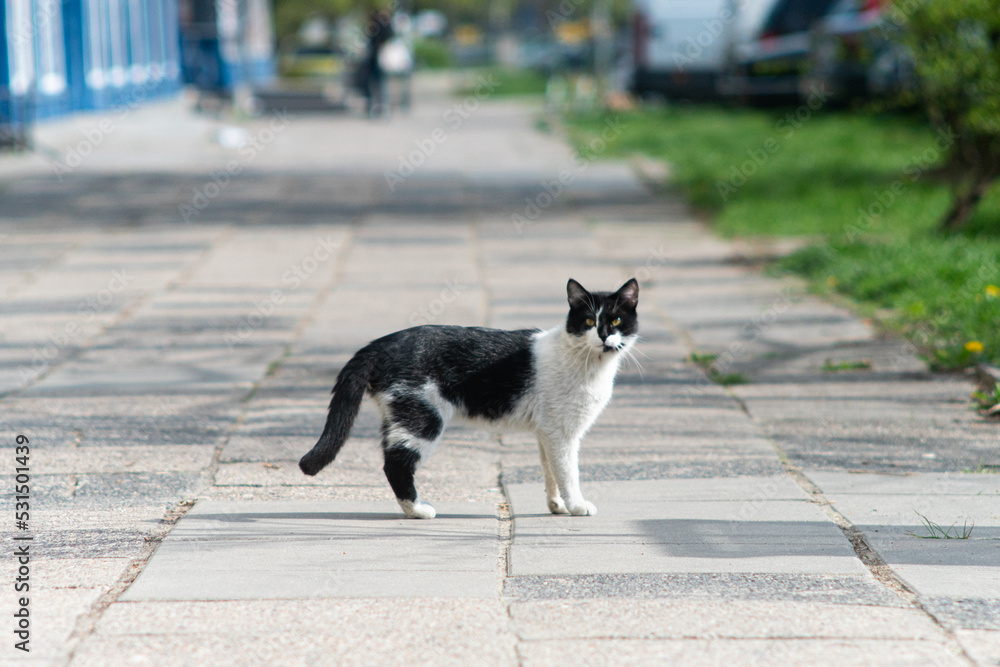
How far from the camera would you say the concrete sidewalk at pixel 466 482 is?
320 cm

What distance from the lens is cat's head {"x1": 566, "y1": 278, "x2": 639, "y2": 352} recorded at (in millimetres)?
4152

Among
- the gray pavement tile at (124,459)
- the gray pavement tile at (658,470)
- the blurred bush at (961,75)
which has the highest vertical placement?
the blurred bush at (961,75)

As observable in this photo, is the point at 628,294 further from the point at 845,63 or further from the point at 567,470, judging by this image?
the point at 845,63

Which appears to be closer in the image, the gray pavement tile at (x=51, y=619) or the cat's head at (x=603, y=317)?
the gray pavement tile at (x=51, y=619)

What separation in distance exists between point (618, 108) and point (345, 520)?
76.9 feet

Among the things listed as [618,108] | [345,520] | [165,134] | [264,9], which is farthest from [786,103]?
[264,9]

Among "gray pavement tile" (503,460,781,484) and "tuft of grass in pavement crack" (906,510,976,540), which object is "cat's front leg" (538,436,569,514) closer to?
"gray pavement tile" (503,460,781,484)

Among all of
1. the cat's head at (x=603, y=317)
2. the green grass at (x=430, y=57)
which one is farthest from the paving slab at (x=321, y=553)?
the green grass at (x=430, y=57)

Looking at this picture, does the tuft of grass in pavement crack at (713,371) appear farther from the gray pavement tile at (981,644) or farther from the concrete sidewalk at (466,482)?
the gray pavement tile at (981,644)

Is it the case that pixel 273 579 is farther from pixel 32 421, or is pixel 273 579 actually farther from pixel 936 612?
pixel 32 421

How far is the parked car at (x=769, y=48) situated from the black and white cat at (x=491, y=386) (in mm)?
18649

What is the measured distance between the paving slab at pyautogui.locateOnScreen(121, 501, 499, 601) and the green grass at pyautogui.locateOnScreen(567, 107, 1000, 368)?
3.71 metres

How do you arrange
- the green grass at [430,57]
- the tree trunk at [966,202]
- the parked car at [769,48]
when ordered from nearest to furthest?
1. the tree trunk at [966,202]
2. the parked car at [769,48]
3. the green grass at [430,57]

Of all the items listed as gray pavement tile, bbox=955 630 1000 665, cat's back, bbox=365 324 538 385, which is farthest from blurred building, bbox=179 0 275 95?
gray pavement tile, bbox=955 630 1000 665
